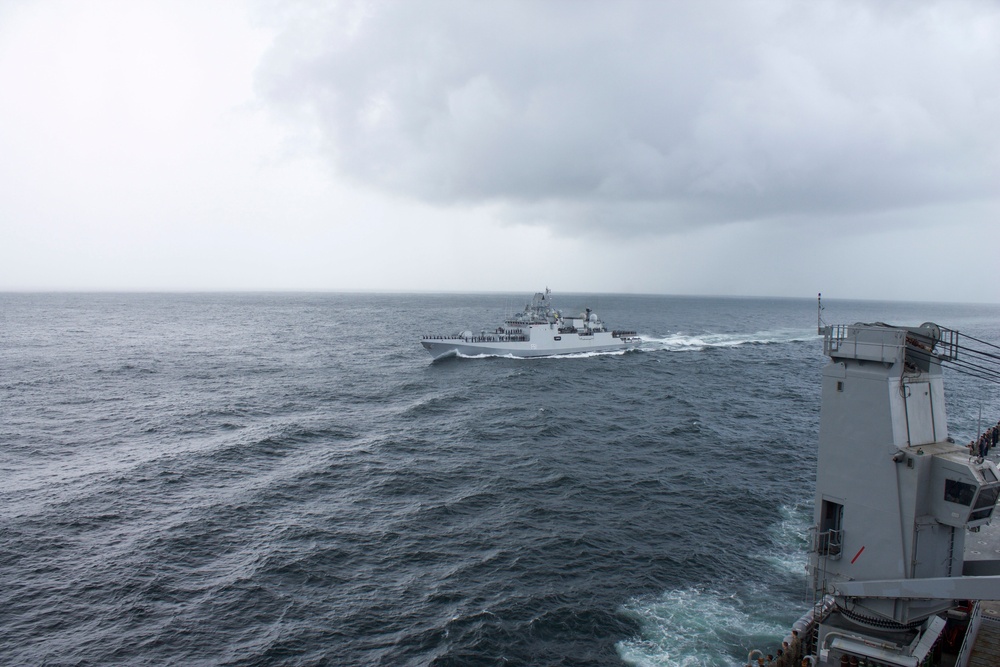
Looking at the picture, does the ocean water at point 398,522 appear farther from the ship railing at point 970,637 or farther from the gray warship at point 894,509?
the ship railing at point 970,637

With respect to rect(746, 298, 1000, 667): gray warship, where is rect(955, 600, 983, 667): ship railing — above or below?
below

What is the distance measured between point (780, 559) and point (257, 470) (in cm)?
2954

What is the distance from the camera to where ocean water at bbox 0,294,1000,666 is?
63.7ft

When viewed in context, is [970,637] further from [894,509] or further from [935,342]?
[935,342]

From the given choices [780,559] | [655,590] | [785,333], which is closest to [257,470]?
[655,590]

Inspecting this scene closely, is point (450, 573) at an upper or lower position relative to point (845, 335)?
lower

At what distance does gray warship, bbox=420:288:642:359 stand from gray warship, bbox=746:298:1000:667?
70621 mm

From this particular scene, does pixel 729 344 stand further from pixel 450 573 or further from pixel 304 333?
pixel 450 573

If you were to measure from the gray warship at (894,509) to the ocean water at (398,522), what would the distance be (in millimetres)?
7255

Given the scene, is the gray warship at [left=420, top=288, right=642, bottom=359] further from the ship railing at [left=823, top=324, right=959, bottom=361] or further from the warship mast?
the warship mast

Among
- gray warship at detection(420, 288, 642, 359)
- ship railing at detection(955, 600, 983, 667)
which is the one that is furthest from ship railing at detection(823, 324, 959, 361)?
gray warship at detection(420, 288, 642, 359)

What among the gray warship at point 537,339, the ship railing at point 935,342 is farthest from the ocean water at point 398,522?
the gray warship at point 537,339

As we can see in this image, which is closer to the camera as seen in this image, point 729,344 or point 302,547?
point 302,547

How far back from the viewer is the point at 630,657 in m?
18.4
